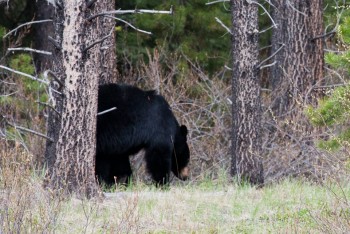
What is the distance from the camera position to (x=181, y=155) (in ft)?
43.6

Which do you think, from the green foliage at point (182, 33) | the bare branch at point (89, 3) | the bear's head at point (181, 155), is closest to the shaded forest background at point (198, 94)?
the green foliage at point (182, 33)

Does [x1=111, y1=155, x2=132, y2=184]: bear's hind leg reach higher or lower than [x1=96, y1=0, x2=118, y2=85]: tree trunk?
lower

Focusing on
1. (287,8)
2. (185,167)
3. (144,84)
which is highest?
(287,8)

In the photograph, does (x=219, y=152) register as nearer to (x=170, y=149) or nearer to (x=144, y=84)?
(x=170, y=149)

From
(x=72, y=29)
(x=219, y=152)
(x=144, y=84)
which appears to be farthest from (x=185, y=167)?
(x=72, y=29)

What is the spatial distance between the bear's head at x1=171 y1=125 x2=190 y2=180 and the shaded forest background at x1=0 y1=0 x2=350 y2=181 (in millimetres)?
313

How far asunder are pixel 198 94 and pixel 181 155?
280cm

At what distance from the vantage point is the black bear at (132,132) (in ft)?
39.0

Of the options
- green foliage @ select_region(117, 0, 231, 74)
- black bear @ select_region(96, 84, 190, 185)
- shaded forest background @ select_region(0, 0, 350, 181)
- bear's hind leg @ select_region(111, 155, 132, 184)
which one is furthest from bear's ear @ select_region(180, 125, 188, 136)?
green foliage @ select_region(117, 0, 231, 74)

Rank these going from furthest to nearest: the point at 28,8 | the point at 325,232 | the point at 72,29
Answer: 1. the point at 28,8
2. the point at 72,29
3. the point at 325,232

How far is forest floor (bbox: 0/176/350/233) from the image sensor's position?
686 cm

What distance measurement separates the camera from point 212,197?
30.8ft

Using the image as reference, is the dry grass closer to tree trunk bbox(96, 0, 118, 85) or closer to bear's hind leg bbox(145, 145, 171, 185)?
bear's hind leg bbox(145, 145, 171, 185)

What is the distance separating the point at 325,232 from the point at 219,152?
667 centimetres
